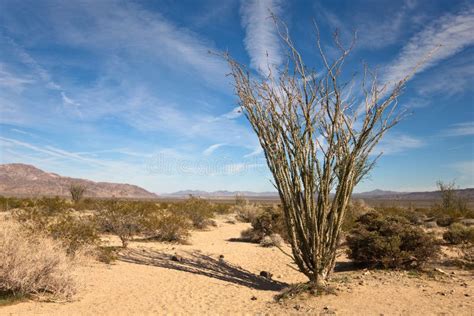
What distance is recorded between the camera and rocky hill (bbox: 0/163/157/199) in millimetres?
82500

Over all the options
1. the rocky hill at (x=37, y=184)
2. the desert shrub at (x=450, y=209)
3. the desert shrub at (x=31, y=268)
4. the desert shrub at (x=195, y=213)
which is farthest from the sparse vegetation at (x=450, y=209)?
the rocky hill at (x=37, y=184)

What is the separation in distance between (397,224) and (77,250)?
8.89 meters

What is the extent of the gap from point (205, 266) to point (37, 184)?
94646 mm

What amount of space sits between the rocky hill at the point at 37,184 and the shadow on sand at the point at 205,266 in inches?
2986

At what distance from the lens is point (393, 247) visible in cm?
894

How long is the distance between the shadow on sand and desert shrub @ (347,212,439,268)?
2.57 metres

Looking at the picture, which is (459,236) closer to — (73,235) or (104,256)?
(104,256)

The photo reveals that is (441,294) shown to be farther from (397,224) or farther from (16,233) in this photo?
(16,233)

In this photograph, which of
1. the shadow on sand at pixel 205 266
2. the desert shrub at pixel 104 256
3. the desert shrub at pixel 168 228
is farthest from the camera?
the desert shrub at pixel 168 228

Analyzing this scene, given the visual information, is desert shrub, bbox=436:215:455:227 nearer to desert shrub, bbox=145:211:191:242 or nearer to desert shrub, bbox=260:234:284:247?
desert shrub, bbox=260:234:284:247

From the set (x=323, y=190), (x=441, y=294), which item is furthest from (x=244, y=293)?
(x=441, y=294)

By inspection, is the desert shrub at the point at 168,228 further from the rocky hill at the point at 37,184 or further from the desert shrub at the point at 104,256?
the rocky hill at the point at 37,184

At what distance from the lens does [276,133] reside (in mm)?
7590

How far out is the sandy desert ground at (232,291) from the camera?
6105 mm
